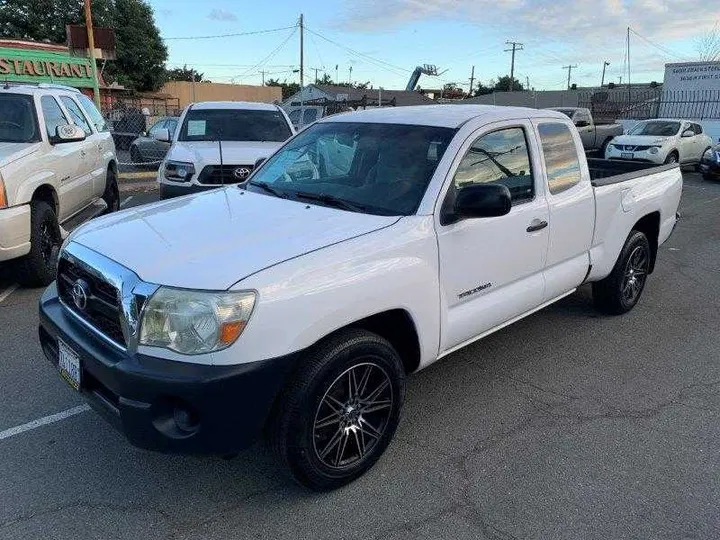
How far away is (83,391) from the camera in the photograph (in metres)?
2.84

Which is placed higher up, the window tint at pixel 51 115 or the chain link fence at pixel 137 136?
the window tint at pixel 51 115

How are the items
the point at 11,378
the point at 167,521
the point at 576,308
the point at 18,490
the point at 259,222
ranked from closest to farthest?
the point at 167,521, the point at 18,490, the point at 259,222, the point at 11,378, the point at 576,308

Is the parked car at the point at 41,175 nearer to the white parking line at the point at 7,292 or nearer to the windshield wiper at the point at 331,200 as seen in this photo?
the white parking line at the point at 7,292

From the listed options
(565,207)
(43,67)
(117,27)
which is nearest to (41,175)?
(565,207)

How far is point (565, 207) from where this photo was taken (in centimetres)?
421

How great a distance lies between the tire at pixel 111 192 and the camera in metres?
8.59

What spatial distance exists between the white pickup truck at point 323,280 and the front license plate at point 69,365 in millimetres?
16

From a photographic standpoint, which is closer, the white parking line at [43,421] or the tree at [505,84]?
the white parking line at [43,421]

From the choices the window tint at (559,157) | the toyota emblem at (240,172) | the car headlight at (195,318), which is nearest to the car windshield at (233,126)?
the toyota emblem at (240,172)

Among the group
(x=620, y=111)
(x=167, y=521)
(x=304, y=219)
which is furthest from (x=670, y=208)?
(x=620, y=111)

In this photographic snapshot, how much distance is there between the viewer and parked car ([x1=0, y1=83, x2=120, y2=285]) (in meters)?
5.38

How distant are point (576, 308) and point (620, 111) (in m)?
27.1

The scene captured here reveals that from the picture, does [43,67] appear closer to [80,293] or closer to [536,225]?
[80,293]

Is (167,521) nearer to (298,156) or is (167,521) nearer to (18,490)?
(18,490)
